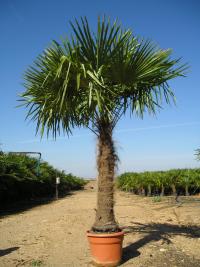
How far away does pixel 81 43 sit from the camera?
5.85 metres

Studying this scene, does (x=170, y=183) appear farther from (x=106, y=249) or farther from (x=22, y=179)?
(x=106, y=249)

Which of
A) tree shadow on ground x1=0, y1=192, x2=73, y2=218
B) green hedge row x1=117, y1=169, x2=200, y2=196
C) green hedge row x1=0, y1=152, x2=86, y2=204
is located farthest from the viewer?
green hedge row x1=117, y1=169, x2=200, y2=196

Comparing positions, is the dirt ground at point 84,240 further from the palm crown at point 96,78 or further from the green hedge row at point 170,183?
the green hedge row at point 170,183

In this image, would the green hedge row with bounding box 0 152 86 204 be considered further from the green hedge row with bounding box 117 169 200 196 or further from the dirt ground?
the green hedge row with bounding box 117 169 200 196

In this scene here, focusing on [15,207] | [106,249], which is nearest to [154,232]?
[106,249]

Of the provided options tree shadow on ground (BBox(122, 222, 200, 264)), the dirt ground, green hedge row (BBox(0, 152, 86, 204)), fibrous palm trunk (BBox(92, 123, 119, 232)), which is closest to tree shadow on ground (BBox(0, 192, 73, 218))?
green hedge row (BBox(0, 152, 86, 204))

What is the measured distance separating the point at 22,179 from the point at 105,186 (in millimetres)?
8333

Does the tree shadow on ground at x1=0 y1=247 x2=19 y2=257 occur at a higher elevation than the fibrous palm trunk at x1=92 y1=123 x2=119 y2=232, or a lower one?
lower

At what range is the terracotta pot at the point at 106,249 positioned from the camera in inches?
233

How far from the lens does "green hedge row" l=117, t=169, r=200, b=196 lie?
70.1ft

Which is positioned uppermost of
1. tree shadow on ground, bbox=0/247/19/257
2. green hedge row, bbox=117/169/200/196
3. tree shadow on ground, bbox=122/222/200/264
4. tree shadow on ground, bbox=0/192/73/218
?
green hedge row, bbox=117/169/200/196

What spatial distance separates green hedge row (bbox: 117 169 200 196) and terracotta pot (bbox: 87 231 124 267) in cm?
1522

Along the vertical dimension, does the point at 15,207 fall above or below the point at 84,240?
above

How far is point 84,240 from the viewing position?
25.6 feet
